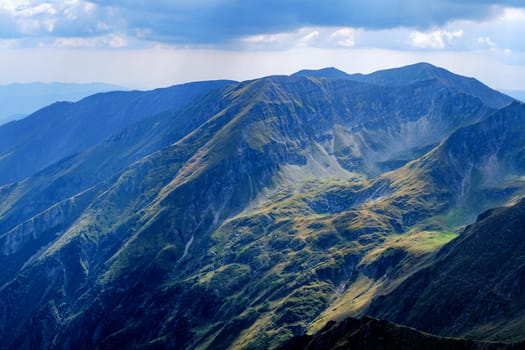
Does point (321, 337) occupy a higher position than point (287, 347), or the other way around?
point (321, 337)

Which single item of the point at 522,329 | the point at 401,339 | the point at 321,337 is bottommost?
the point at 522,329

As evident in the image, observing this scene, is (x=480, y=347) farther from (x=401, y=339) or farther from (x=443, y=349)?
(x=401, y=339)

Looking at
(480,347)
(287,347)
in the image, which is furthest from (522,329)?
(287,347)

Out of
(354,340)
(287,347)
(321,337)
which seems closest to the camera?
(354,340)

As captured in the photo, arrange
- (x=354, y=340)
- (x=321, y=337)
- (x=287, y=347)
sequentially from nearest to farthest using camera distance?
1. (x=354, y=340)
2. (x=321, y=337)
3. (x=287, y=347)

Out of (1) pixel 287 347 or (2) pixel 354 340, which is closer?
(2) pixel 354 340

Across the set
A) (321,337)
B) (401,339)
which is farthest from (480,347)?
(321,337)
